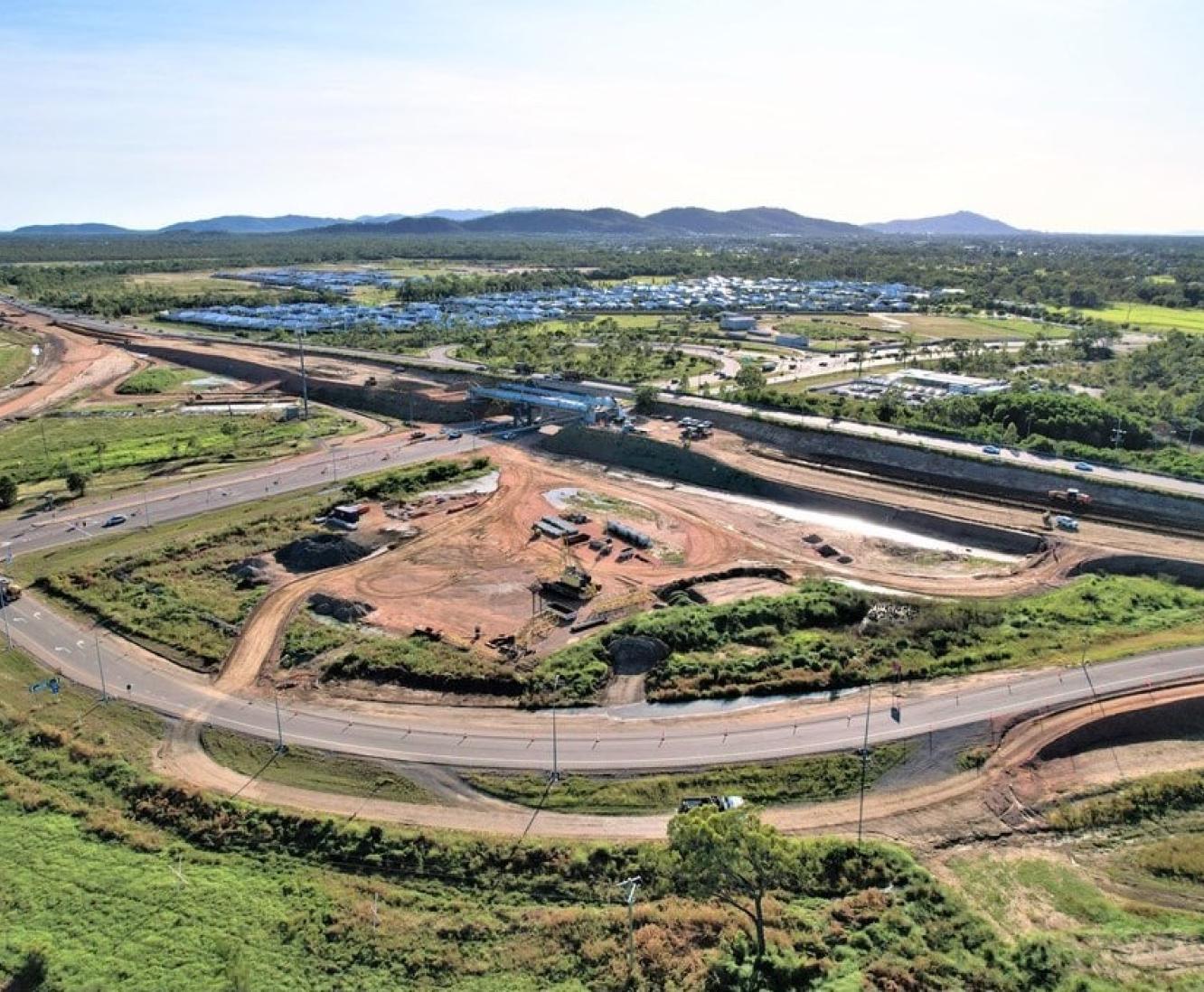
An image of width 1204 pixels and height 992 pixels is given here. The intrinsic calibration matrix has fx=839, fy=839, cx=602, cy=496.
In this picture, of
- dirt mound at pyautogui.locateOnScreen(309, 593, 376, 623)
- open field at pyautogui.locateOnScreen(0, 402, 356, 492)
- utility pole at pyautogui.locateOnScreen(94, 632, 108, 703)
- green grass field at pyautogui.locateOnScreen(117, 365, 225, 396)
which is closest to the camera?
utility pole at pyautogui.locateOnScreen(94, 632, 108, 703)

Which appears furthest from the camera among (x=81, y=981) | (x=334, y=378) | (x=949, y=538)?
(x=334, y=378)

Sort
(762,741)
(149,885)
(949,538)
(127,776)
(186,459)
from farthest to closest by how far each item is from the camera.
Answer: (186,459) → (949,538) → (762,741) → (127,776) → (149,885)

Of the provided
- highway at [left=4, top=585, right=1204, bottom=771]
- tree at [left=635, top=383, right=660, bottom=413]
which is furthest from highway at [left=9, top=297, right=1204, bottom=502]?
highway at [left=4, top=585, right=1204, bottom=771]

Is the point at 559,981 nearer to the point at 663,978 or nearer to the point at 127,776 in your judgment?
the point at 663,978

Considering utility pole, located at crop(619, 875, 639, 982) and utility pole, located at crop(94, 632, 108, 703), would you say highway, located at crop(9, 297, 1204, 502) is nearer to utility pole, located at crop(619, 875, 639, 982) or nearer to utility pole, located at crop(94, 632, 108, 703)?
utility pole, located at crop(619, 875, 639, 982)

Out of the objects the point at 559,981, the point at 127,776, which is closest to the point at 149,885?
the point at 127,776

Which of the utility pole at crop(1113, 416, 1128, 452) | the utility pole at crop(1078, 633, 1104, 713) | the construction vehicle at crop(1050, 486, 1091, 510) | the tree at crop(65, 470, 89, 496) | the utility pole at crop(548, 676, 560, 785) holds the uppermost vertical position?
the utility pole at crop(1113, 416, 1128, 452)

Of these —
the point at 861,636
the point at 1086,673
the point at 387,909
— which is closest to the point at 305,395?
the point at 861,636
